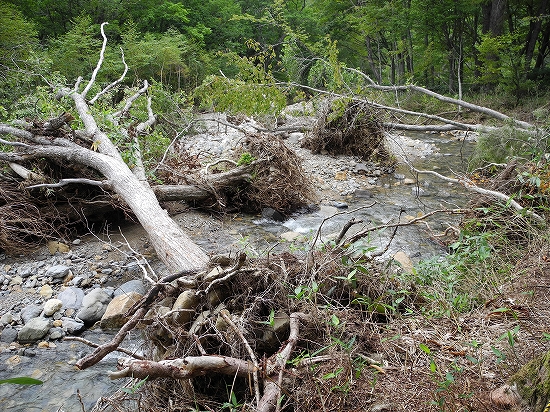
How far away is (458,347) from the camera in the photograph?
2.24 m

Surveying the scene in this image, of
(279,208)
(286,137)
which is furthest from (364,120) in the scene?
(279,208)

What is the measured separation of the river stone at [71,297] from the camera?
4199 millimetres

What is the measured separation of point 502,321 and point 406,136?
11907 millimetres

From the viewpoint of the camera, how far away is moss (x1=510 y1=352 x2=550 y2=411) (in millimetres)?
1540

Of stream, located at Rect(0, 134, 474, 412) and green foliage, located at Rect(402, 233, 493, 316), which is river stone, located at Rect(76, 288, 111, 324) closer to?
stream, located at Rect(0, 134, 474, 412)

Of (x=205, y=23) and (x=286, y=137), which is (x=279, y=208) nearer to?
(x=286, y=137)

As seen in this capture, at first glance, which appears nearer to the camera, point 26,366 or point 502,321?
point 502,321

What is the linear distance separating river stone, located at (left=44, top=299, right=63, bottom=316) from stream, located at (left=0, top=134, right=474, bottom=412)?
437 millimetres

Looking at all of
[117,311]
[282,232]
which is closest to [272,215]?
[282,232]

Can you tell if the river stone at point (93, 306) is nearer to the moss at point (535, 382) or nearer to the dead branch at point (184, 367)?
the dead branch at point (184, 367)

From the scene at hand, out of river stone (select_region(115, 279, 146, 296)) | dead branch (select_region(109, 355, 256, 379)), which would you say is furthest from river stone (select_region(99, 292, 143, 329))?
dead branch (select_region(109, 355, 256, 379))

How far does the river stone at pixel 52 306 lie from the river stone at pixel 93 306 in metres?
0.23

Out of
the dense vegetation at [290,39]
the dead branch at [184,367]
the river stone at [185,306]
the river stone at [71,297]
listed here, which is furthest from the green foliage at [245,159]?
the dead branch at [184,367]

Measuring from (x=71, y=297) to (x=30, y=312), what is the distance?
393 millimetres
